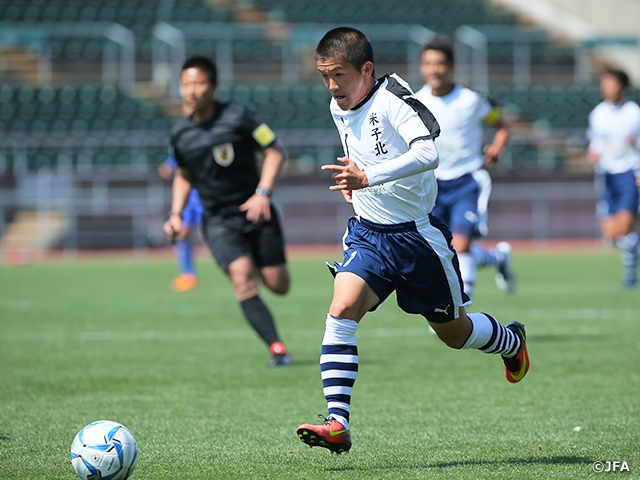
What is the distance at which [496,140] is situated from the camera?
29.9ft

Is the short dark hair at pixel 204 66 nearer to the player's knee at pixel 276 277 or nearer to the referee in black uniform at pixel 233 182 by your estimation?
the referee in black uniform at pixel 233 182

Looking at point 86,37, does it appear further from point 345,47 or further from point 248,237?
point 345,47

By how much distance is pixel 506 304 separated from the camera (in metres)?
12.1

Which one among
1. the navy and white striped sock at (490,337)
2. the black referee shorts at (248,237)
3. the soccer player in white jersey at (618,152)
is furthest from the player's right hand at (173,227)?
the soccer player in white jersey at (618,152)

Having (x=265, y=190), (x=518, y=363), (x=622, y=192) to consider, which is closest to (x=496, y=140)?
(x=265, y=190)

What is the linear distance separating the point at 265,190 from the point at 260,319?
104 cm

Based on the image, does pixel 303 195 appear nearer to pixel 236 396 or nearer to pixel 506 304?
pixel 506 304

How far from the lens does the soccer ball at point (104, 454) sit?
160 inches

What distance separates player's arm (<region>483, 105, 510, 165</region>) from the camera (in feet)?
28.2

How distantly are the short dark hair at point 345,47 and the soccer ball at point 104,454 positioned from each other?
6.63 ft

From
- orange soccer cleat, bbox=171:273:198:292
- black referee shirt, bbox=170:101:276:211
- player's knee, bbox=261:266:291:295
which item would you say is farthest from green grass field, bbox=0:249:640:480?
orange soccer cleat, bbox=171:273:198:292

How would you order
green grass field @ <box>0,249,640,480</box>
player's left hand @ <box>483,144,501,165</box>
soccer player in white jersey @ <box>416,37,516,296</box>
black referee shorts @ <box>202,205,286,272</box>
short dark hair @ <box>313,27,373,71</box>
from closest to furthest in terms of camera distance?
green grass field @ <box>0,249,640,480</box>
short dark hair @ <box>313,27,373,71</box>
black referee shorts @ <box>202,205,286,272</box>
player's left hand @ <box>483,144,501,165</box>
soccer player in white jersey @ <box>416,37,516,296</box>

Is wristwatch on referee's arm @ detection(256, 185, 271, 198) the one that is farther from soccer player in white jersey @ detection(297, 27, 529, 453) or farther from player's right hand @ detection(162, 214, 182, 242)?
soccer player in white jersey @ detection(297, 27, 529, 453)

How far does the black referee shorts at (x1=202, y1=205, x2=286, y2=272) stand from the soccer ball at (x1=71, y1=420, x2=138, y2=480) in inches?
149
